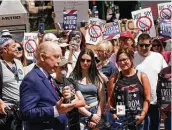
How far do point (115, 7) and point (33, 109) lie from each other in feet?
80.7

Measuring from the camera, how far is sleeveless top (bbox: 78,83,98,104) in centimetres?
623

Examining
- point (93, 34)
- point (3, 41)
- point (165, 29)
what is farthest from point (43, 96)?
point (93, 34)

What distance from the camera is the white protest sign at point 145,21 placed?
9312 mm

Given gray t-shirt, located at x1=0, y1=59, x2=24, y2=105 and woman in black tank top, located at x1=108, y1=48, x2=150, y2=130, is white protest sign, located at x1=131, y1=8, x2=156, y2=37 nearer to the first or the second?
woman in black tank top, located at x1=108, y1=48, x2=150, y2=130

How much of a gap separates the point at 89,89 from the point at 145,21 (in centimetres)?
355

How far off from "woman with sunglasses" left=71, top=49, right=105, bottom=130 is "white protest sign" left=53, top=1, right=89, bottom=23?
17.0 feet

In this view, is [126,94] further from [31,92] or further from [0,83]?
[31,92]

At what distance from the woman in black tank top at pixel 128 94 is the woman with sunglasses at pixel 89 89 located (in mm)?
149

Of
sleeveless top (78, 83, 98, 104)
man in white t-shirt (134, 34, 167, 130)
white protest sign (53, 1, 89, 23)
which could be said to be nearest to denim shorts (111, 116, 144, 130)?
sleeveless top (78, 83, 98, 104)

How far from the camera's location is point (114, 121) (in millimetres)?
6102

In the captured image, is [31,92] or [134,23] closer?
[31,92]

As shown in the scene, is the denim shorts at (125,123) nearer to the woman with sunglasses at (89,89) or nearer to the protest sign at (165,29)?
the woman with sunglasses at (89,89)

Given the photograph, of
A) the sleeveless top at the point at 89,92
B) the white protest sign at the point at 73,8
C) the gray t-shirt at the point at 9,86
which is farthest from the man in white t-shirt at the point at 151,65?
the white protest sign at the point at 73,8

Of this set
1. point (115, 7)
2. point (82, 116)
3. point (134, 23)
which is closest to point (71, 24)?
point (134, 23)
